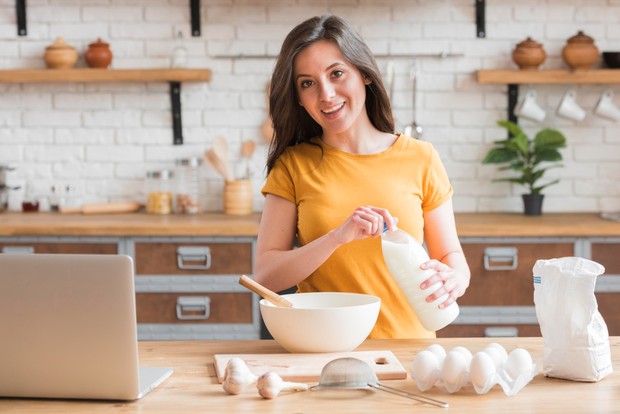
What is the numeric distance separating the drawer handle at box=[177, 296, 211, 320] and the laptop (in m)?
2.19

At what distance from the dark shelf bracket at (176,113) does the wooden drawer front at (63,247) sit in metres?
0.78

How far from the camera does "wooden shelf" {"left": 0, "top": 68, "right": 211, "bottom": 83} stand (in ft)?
13.5

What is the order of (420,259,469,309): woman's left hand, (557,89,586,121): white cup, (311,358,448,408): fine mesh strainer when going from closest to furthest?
(311,358,448,408): fine mesh strainer < (420,259,469,309): woman's left hand < (557,89,586,121): white cup

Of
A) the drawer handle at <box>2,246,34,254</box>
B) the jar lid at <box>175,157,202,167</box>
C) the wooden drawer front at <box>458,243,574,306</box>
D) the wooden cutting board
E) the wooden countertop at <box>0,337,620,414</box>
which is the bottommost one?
the wooden drawer front at <box>458,243,574,306</box>

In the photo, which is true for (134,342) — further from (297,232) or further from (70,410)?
(297,232)

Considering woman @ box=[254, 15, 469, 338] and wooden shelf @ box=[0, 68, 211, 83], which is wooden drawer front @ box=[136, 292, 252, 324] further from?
woman @ box=[254, 15, 469, 338]

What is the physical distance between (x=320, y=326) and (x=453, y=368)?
34cm

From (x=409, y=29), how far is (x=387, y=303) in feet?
7.46


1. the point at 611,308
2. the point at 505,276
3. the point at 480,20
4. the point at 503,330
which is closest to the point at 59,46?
the point at 480,20

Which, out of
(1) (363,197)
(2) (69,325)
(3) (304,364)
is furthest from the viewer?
(1) (363,197)

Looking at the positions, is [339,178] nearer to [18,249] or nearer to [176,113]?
[18,249]

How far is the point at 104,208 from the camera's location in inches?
164

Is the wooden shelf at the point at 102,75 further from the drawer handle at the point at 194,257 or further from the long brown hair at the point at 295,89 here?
the long brown hair at the point at 295,89

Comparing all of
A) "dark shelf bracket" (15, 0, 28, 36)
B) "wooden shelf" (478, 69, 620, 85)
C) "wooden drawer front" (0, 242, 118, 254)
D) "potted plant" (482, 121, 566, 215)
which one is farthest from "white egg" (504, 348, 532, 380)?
"dark shelf bracket" (15, 0, 28, 36)
